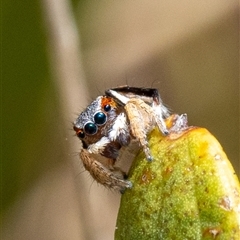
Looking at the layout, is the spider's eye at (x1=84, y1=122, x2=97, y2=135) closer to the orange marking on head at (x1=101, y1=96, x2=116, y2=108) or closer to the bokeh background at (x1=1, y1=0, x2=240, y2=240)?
the orange marking on head at (x1=101, y1=96, x2=116, y2=108)

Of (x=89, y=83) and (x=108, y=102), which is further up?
(x=108, y=102)

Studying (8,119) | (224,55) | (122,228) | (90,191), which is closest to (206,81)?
(224,55)

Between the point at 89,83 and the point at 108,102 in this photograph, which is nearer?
the point at 108,102

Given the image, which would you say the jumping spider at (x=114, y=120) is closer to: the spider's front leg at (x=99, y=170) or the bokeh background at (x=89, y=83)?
the spider's front leg at (x=99, y=170)

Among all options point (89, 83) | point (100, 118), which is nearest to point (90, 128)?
point (100, 118)

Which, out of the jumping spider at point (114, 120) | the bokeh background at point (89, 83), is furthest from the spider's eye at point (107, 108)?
the bokeh background at point (89, 83)

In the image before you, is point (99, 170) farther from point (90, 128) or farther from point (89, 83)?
point (89, 83)
